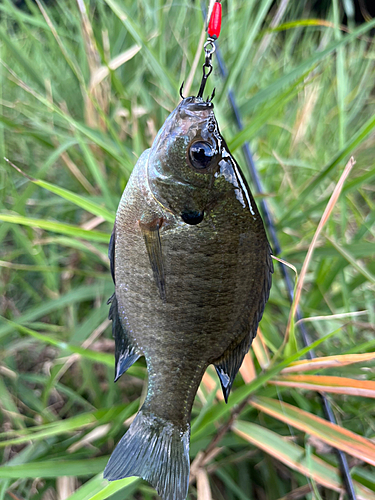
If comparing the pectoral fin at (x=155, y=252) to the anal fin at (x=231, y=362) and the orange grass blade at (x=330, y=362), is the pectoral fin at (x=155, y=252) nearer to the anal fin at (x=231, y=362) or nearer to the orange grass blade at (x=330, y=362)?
the anal fin at (x=231, y=362)

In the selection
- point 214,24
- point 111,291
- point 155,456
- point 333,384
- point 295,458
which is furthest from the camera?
point 111,291

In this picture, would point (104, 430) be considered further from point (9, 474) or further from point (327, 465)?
point (327, 465)

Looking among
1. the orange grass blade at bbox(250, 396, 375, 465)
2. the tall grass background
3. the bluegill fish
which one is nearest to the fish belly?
the bluegill fish

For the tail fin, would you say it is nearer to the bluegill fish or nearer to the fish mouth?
the bluegill fish

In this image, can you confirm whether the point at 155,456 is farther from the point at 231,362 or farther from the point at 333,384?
→ the point at 333,384

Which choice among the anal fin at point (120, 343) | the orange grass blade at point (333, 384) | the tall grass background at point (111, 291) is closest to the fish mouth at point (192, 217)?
the anal fin at point (120, 343)

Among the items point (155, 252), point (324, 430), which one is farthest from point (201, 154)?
point (324, 430)
